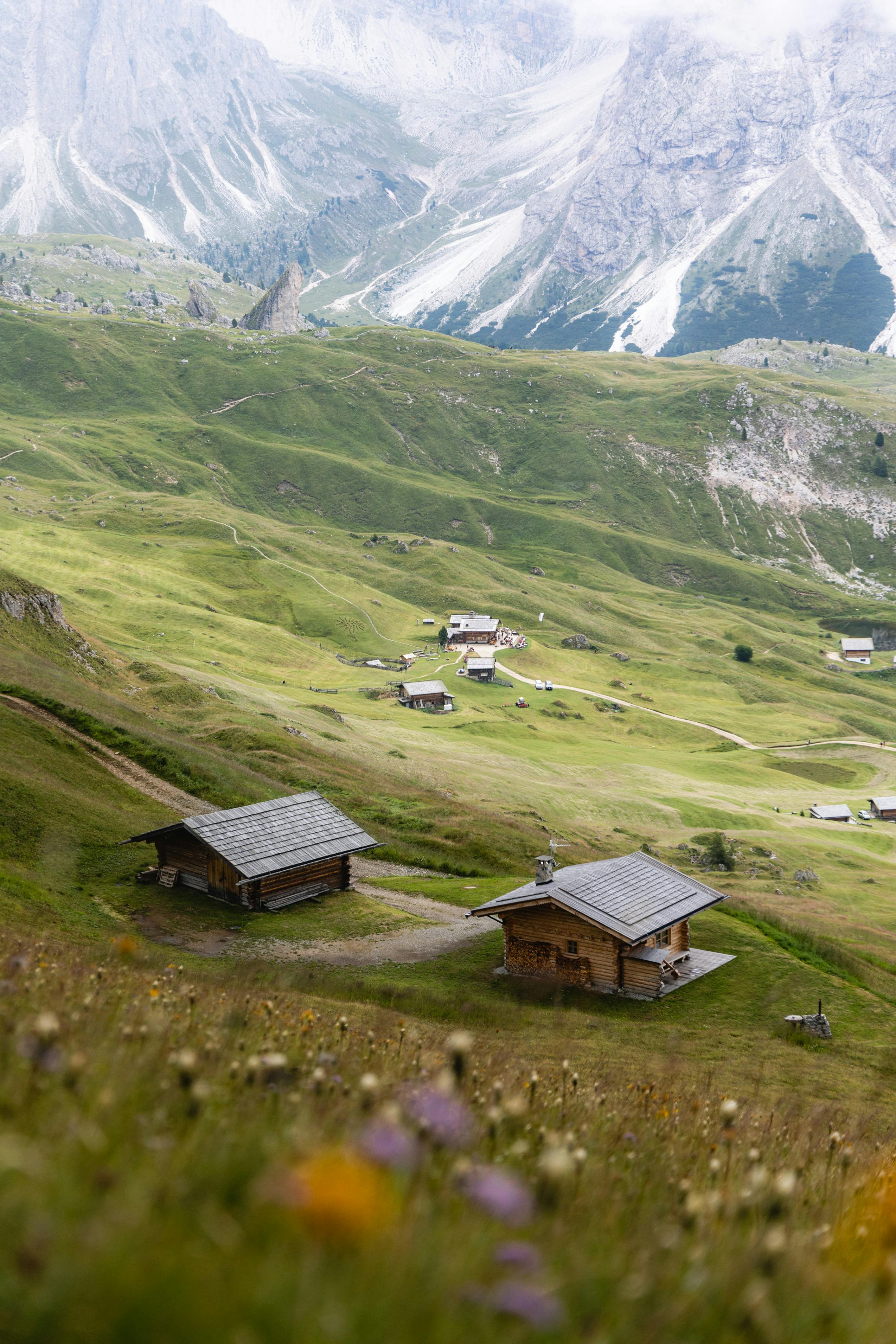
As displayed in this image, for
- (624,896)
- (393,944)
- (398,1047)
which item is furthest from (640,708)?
(398,1047)

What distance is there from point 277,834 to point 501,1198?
44.4m

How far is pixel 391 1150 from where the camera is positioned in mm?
3225

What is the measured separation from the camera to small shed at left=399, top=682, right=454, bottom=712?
423 feet

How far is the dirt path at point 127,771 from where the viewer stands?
5291cm

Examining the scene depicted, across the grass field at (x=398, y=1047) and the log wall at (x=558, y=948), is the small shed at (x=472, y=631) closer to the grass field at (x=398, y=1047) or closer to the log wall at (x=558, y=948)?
the grass field at (x=398, y=1047)

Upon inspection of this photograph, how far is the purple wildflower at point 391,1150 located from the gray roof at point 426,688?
125969mm

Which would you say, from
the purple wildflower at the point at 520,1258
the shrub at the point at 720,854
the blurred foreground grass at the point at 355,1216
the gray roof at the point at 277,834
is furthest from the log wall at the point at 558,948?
the shrub at the point at 720,854

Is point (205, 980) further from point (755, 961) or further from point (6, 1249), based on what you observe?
point (755, 961)

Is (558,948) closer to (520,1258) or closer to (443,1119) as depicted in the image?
(443,1119)

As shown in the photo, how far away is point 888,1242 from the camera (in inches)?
183

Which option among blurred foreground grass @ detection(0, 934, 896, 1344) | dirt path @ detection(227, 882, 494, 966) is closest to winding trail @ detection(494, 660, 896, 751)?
dirt path @ detection(227, 882, 494, 966)

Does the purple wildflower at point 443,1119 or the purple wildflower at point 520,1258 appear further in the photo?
the purple wildflower at point 443,1119

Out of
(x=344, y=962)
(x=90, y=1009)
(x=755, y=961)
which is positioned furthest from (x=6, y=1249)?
(x=755, y=961)

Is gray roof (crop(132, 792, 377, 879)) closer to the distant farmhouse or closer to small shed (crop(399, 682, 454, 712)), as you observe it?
small shed (crop(399, 682, 454, 712))
